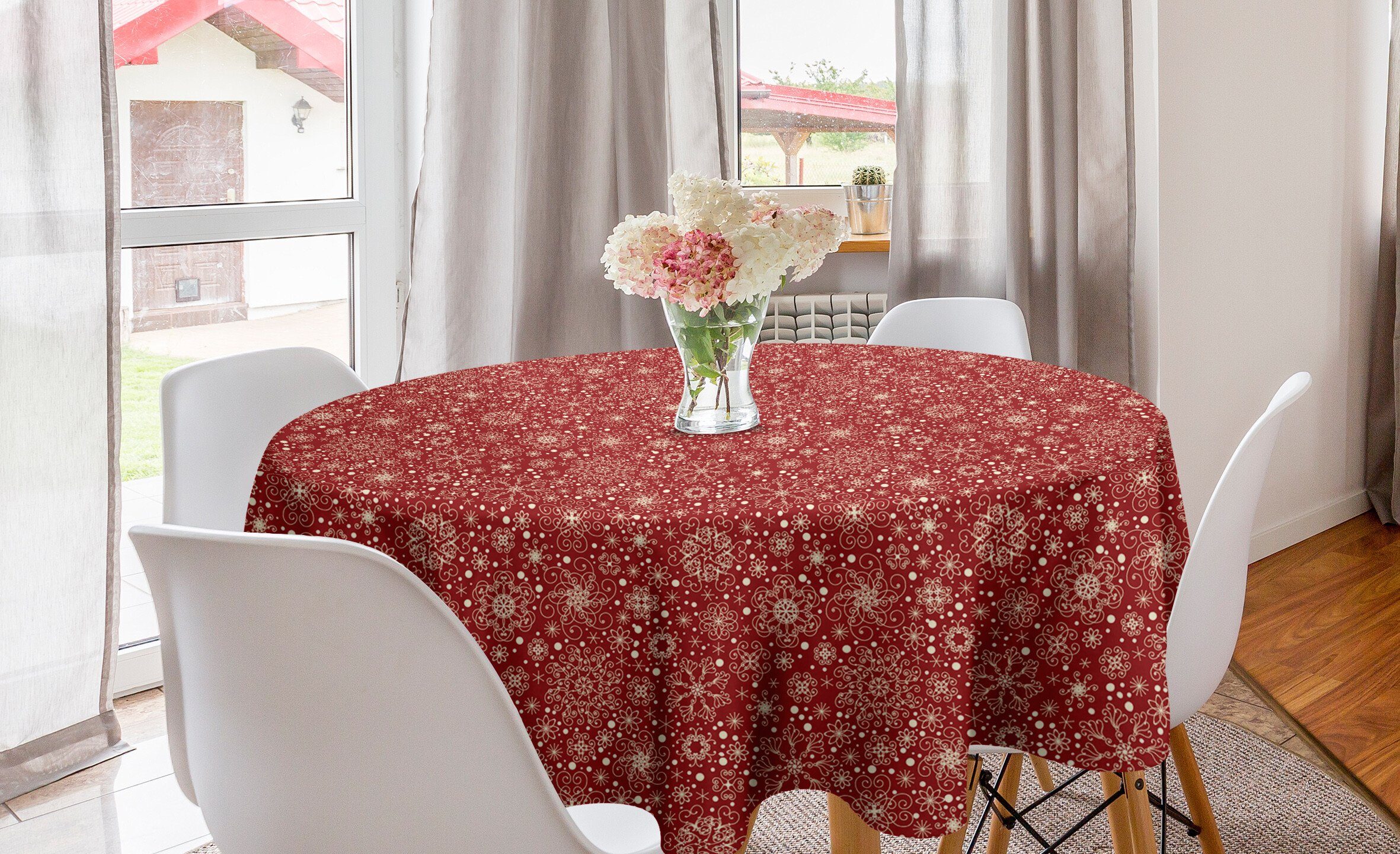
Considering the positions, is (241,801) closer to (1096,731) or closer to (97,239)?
(1096,731)

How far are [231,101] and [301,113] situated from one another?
168mm

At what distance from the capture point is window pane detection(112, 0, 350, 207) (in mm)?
2598

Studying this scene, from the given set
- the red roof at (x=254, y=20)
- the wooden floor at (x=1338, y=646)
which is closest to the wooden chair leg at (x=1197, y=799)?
the wooden floor at (x=1338, y=646)

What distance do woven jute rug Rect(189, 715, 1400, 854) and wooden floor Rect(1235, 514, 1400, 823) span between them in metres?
0.09

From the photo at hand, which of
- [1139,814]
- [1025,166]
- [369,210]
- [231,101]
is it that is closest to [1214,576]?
[1139,814]

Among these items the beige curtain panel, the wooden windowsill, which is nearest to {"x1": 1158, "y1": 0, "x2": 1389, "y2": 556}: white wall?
the beige curtain panel

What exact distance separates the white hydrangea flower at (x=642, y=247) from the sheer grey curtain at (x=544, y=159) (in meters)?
1.26

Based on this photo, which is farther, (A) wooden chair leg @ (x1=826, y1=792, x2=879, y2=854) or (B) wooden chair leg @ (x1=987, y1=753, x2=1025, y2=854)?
(B) wooden chair leg @ (x1=987, y1=753, x2=1025, y2=854)

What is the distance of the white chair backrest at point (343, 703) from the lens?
0.99 meters

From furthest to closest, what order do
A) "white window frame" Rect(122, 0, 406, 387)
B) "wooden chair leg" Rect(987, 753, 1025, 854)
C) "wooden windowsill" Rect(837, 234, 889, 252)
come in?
"wooden windowsill" Rect(837, 234, 889, 252) < "white window frame" Rect(122, 0, 406, 387) < "wooden chair leg" Rect(987, 753, 1025, 854)

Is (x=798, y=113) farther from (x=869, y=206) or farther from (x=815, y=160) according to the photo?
(x=869, y=206)

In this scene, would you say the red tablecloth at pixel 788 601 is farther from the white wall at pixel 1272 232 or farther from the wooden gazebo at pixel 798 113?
the wooden gazebo at pixel 798 113

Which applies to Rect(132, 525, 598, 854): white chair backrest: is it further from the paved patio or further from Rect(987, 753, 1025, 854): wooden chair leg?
the paved patio

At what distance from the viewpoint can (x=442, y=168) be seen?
2.70m
